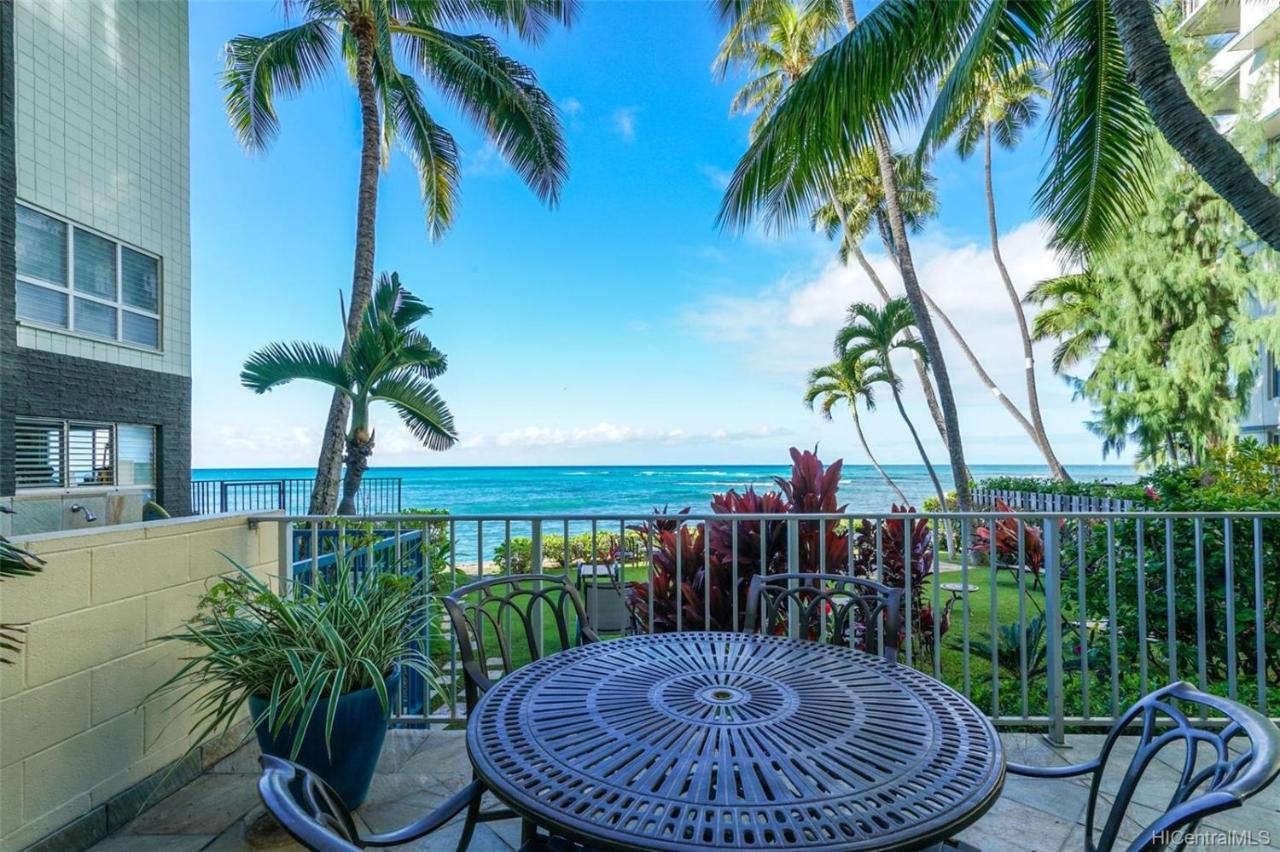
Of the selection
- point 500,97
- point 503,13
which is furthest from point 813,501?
point 503,13

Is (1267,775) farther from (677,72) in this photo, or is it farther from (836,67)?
(677,72)

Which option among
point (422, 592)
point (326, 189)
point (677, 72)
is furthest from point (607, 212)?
point (422, 592)

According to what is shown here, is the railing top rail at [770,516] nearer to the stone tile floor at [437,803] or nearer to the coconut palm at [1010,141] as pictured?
the stone tile floor at [437,803]

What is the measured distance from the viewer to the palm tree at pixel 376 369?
4535 millimetres

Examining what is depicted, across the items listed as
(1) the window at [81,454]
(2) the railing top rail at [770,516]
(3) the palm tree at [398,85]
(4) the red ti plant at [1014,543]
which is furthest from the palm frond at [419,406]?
(4) the red ti plant at [1014,543]

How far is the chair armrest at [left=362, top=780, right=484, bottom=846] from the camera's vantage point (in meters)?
1.14

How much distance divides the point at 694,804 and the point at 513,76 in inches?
333

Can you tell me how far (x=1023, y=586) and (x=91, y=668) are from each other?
4165 millimetres

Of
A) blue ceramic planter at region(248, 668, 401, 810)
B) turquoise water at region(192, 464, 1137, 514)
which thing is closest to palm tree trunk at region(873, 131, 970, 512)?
blue ceramic planter at region(248, 668, 401, 810)

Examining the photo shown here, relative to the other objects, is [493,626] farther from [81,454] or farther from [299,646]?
[81,454]

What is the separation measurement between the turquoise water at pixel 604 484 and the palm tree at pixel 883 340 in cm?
1131

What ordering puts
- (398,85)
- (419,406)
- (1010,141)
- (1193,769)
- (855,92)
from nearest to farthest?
(1193,769), (855,92), (419,406), (398,85), (1010,141)

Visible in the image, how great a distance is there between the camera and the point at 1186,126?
2986 mm

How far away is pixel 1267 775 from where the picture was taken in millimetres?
835
